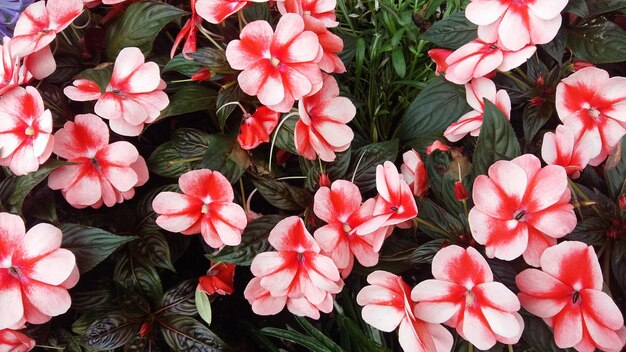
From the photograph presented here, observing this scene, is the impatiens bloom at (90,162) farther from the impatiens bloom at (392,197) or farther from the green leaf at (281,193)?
the impatiens bloom at (392,197)

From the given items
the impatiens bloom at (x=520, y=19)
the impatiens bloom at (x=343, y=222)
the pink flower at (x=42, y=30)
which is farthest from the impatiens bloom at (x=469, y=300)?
the pink flower at (x=42, y=30)

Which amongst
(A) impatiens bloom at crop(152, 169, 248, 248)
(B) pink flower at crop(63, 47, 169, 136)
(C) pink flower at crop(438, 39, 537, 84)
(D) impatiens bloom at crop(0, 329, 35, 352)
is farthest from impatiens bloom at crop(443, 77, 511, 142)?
(D) impatiens bloom at crop(0, 329, 35, 352)

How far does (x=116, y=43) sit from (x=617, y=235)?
88cm

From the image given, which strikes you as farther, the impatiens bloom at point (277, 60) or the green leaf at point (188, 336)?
the green leaf at point (188, 336)

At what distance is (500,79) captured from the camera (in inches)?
42.5

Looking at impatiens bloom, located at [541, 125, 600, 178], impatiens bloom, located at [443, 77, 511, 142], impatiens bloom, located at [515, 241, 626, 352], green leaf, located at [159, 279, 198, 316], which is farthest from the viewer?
green leaf, located at [159, 279, 198, 316]

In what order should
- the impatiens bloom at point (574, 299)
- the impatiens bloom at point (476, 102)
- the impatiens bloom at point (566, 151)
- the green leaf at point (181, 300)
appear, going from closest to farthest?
the impatiens bloom at point (574, 299) → the impatiens bloom at point (566, 151) → the impatiens bloom at point (476, 102) → the green leaf at point (181, 300)

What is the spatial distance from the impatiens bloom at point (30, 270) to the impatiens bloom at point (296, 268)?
274 millimetres

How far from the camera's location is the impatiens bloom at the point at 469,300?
2.55ft

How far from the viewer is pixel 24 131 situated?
93 centimetres

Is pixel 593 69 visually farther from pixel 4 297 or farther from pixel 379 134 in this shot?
pixel 4 297

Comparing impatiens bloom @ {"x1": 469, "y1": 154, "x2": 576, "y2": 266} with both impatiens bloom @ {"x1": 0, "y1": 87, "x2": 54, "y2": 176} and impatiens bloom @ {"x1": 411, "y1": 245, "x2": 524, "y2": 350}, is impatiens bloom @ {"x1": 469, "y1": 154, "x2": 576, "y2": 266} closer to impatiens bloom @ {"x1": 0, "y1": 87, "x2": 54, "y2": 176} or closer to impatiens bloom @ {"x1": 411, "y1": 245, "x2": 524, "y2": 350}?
impatiens bloom @ {"x1": 411, "y1": 245, "x2": 524, "y2": 350}

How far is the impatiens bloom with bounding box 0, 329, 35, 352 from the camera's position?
919 mm

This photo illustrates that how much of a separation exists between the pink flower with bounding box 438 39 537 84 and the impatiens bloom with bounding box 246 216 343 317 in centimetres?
36
